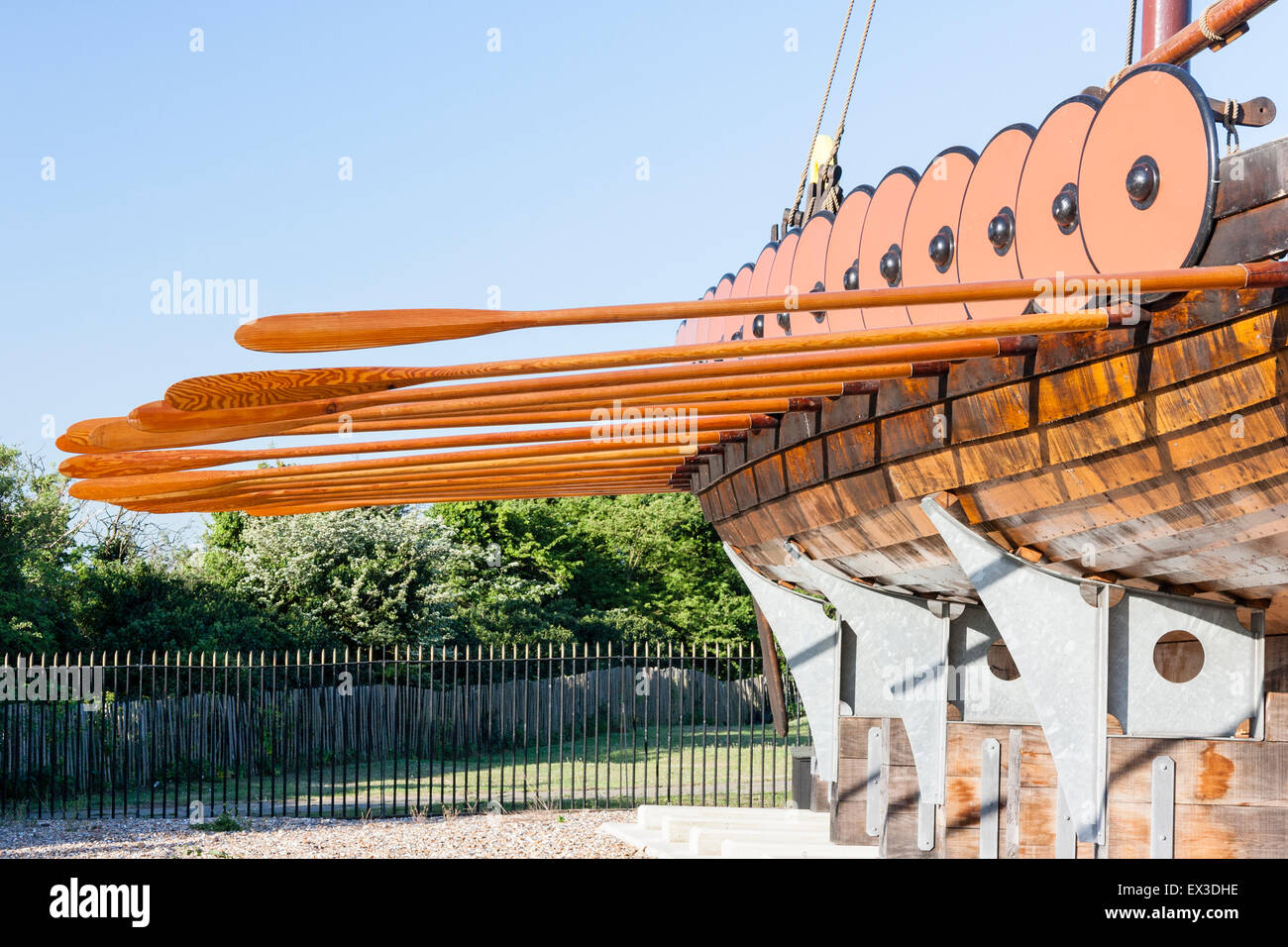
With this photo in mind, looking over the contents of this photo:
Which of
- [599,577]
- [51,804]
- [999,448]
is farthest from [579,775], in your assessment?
[599,577]

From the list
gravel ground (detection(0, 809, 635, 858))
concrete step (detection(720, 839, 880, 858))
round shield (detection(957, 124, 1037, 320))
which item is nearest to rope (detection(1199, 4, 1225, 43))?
round shield (detection(957, 124, 1037, 320))

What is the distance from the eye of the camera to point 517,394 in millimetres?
4199

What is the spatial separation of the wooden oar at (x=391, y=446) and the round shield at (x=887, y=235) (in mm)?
1061

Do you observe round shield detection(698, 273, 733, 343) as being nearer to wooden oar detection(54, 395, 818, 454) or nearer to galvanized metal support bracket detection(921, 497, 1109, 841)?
wooden oar detection(54, 395, 818, 454)

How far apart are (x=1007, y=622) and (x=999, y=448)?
30.2 inches

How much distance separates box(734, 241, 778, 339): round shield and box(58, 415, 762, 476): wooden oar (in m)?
0.62

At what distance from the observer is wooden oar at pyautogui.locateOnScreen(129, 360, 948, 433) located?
3.83 metres

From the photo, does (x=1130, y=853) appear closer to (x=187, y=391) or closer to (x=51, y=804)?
(x=187, y=391)

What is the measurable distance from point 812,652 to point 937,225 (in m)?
4.37

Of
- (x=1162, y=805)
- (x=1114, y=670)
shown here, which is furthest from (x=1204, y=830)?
(x=1114, y=670)

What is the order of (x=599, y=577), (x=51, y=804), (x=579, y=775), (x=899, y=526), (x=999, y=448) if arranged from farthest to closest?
(x=599, y=577) → (x=579, y=775) → (x=51, y=804) → (x=899, y=526) → (x=999, y=448)

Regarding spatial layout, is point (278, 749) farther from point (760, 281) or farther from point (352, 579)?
point (760, 281)

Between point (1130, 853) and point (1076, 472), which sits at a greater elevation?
point (1076, 472)

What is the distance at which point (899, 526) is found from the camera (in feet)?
18.5
